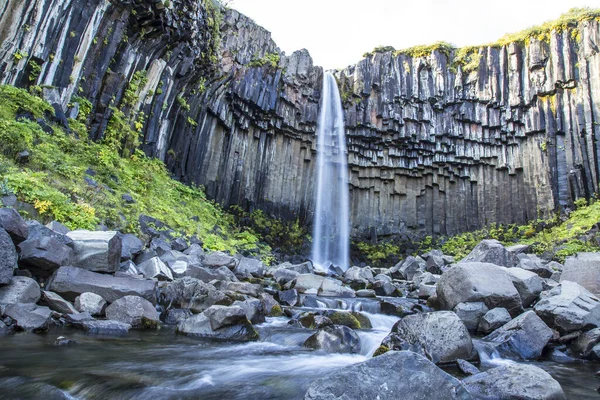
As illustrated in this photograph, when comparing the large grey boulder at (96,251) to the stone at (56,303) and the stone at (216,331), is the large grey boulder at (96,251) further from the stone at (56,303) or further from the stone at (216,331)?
the stone at (216,331)

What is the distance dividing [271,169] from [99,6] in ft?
46.4

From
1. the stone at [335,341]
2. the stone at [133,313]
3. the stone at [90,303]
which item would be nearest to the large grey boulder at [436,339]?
the stone at [335,341]

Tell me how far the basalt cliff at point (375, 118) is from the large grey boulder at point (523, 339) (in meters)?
15.5

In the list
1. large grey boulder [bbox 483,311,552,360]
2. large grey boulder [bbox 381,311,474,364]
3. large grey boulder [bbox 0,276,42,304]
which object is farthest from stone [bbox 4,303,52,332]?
large grey boulder [bbox 483,311,552,360]

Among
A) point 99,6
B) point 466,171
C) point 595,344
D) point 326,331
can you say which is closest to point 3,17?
point 99,6

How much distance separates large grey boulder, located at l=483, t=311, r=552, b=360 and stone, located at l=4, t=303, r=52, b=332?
6.38 m

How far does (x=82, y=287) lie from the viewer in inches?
237

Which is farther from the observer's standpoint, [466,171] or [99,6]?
[466,171]

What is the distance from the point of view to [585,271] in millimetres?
8945

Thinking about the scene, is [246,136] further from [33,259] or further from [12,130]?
[33,259]

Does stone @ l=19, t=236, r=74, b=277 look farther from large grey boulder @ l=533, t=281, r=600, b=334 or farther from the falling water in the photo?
the falling water

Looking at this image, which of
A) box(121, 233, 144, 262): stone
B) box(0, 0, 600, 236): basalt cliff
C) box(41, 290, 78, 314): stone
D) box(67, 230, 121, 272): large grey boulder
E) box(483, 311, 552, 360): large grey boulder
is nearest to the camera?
box(41, 290, 78, 314): stone

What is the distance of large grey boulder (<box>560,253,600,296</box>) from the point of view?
28.5 ft

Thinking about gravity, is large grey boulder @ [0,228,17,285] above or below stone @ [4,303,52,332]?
above
